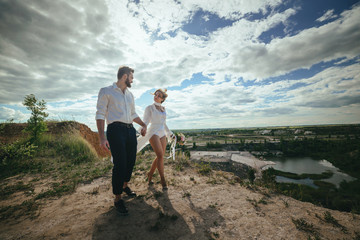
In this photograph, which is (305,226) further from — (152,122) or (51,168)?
(51,168)

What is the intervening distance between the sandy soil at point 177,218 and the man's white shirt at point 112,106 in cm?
184

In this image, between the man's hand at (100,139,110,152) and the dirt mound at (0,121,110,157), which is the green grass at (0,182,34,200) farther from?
the dirt mound at (0,121,110,157)

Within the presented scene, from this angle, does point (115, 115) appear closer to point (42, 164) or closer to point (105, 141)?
point (105, 141)

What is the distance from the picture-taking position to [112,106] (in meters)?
3.06

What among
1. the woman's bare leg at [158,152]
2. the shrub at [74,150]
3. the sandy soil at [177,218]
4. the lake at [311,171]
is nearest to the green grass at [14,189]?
the sandy soil at [177,218]

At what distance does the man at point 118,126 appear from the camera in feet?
9.53

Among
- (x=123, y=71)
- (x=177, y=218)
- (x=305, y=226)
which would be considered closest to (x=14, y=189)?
(x=123, y=71)

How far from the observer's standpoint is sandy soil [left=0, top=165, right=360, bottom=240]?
245 cm

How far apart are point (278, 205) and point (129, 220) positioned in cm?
332

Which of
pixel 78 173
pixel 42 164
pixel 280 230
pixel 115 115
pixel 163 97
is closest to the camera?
pixel 280 230

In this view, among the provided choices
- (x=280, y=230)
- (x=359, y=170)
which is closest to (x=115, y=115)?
(x=280, y=230)

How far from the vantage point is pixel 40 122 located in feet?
28.2

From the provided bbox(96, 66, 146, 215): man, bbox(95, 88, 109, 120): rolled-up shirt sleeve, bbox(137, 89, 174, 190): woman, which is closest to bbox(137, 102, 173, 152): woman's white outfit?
bbox(137, 89, 174, 190): woman

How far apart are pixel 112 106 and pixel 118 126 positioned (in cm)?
43
